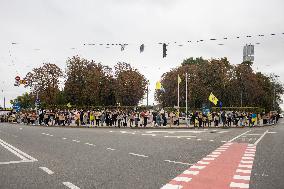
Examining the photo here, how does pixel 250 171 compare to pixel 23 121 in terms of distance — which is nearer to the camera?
pixel 250 171

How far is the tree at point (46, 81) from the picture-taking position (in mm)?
84000

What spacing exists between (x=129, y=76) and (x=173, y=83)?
10033 millimetres

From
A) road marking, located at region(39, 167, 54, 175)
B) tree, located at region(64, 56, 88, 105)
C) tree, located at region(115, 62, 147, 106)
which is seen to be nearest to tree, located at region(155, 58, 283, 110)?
tree, located at region(115, 62, 147, 106)

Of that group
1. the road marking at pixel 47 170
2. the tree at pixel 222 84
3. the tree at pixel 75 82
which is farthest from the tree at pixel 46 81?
the road marking at pixel 47 170

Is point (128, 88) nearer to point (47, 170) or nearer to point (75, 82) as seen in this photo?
point (75, 82)

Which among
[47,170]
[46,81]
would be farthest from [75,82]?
[47,170]

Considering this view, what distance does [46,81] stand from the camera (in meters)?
85.1

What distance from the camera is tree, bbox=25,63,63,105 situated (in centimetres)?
8400

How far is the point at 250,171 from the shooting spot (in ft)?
33.2

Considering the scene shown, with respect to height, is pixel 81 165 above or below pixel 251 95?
below

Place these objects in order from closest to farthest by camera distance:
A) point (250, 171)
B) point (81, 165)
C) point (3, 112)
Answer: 1. point (250, 171)
2. point (81, 165)
3. point (3, 112)

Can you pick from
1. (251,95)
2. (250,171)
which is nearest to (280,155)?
(250,171)

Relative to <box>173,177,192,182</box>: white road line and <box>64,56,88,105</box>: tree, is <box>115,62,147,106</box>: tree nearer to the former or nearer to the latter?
<box>64,56,88,105</box>: tree

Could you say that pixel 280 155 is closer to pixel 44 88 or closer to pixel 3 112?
pixel 3 112
